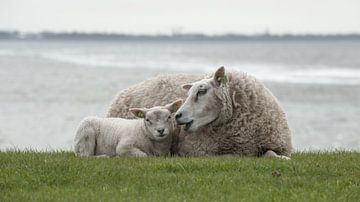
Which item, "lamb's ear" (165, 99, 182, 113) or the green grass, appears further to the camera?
"lamb's ear" (165, 99, 182, 113)

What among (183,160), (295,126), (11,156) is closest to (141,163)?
(183,160)

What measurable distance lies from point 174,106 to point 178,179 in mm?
1970

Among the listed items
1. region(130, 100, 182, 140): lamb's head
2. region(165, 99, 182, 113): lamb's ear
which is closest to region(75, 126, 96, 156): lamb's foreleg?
region(130, 100, 182, 140): lamb's head

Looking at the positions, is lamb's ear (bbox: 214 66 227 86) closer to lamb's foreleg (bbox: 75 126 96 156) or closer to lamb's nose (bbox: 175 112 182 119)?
lamb's nose (bbox: 175 112 182 119)

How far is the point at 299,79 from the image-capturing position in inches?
2414

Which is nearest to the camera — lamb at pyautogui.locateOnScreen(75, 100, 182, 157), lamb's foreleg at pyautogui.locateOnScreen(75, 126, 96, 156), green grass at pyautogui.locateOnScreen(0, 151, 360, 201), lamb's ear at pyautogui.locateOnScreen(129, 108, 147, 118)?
green grass at pyautogui.locateOnScreen(0, 151, 360, 201)

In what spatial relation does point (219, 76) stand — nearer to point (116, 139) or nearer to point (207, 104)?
point (207, 104)

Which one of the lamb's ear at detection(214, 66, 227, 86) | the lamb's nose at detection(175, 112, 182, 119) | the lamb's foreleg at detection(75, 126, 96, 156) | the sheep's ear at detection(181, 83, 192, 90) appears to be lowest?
the lamb's foreleg at detection(75, 126, 96, 156)

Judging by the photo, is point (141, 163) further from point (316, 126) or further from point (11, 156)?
point (316, 126)

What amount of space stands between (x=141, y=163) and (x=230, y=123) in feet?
5.30

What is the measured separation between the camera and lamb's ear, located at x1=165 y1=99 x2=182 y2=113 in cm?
1170

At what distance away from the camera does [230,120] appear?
11836 mm

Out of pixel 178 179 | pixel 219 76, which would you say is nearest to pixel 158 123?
pixel 219 76

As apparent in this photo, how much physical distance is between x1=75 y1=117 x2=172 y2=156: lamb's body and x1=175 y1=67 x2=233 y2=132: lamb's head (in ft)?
1.61
